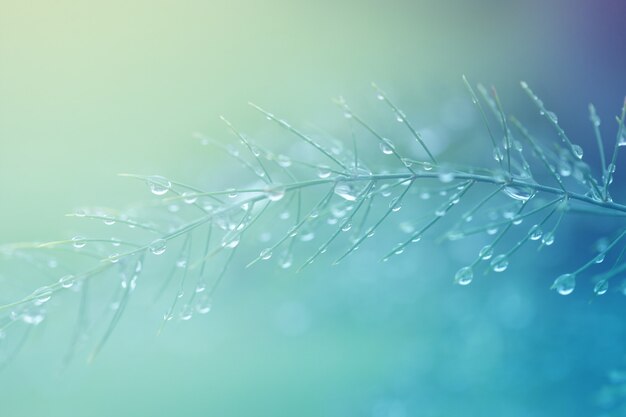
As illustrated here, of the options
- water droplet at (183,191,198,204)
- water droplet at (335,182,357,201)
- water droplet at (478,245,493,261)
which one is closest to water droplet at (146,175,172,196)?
water droplet at (183,191,198,204)

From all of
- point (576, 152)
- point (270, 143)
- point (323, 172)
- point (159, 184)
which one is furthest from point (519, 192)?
point (270, 143)

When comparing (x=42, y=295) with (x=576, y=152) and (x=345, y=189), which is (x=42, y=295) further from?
(x=576, y=152)

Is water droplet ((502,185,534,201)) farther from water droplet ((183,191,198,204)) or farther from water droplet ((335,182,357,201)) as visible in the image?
water droplet ((183,191,198,204))

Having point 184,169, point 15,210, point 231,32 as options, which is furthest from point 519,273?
point 231,32

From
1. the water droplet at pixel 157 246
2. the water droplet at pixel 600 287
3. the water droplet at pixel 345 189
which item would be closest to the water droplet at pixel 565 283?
the water droplet at pixel 600 287

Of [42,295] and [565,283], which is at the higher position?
[42,295]

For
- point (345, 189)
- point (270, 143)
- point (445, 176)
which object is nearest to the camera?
point (445, 176)

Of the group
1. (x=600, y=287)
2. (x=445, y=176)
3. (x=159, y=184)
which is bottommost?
(x=600, y=287)
